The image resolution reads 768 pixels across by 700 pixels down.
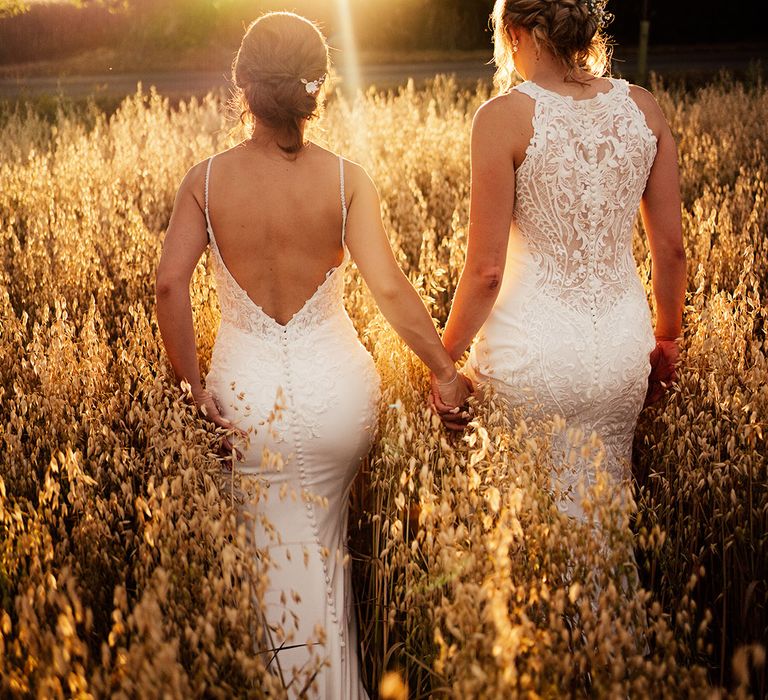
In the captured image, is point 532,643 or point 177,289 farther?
point 177,289

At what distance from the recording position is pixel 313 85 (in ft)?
8.13

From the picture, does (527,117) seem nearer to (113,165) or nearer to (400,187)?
(400,187)

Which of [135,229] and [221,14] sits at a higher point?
[221,14]

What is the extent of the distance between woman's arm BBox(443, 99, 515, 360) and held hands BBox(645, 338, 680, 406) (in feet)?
2.44

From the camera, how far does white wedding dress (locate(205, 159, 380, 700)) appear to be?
256 centimetres

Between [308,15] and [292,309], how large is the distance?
857 inches

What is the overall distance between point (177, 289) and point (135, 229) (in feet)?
6.21

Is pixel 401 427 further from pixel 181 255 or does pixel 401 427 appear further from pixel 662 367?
pixel 662 367

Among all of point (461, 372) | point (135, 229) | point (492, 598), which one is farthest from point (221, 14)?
point (492, 598)

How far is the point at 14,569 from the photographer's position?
194cm

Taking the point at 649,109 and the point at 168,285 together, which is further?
the point at 649,109

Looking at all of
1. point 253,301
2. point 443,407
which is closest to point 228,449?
point 253,301

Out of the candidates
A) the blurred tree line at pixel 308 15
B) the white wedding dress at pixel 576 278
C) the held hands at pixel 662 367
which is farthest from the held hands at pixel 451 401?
the blurred tree line at pixel 308 15

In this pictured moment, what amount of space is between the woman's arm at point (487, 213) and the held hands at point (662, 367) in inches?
29.3
